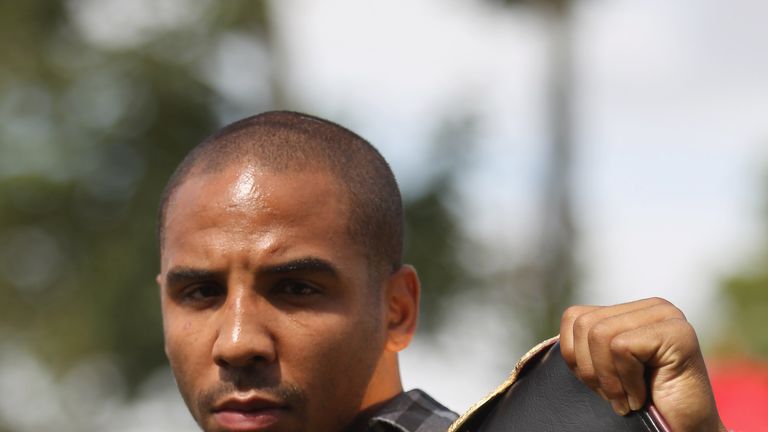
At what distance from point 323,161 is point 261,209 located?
281 mm

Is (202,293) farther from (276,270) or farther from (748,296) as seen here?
(748,296)

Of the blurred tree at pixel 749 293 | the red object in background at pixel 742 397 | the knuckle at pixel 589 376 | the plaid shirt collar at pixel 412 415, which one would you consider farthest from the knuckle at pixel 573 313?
the blurred tree at pixel 749 293

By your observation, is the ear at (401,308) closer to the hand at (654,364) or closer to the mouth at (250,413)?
the mouth at (250,413)

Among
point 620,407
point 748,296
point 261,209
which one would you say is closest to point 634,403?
point 620,407

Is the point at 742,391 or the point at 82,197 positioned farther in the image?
the point at 82,197

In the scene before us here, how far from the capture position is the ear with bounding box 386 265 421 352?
3516mm

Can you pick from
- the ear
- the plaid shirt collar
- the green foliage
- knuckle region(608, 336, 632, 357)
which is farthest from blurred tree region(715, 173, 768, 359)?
knuckle region(608, 336, 632, 357)

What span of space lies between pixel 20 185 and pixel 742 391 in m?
11.6

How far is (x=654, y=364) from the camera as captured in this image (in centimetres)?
233

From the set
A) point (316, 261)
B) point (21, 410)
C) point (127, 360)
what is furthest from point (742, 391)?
point (21, 410)

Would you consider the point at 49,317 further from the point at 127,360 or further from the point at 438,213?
the point at 438,213

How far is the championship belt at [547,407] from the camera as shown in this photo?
241 centimetres

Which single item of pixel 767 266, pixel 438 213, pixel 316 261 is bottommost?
pixel 767 266

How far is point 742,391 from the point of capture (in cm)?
791
